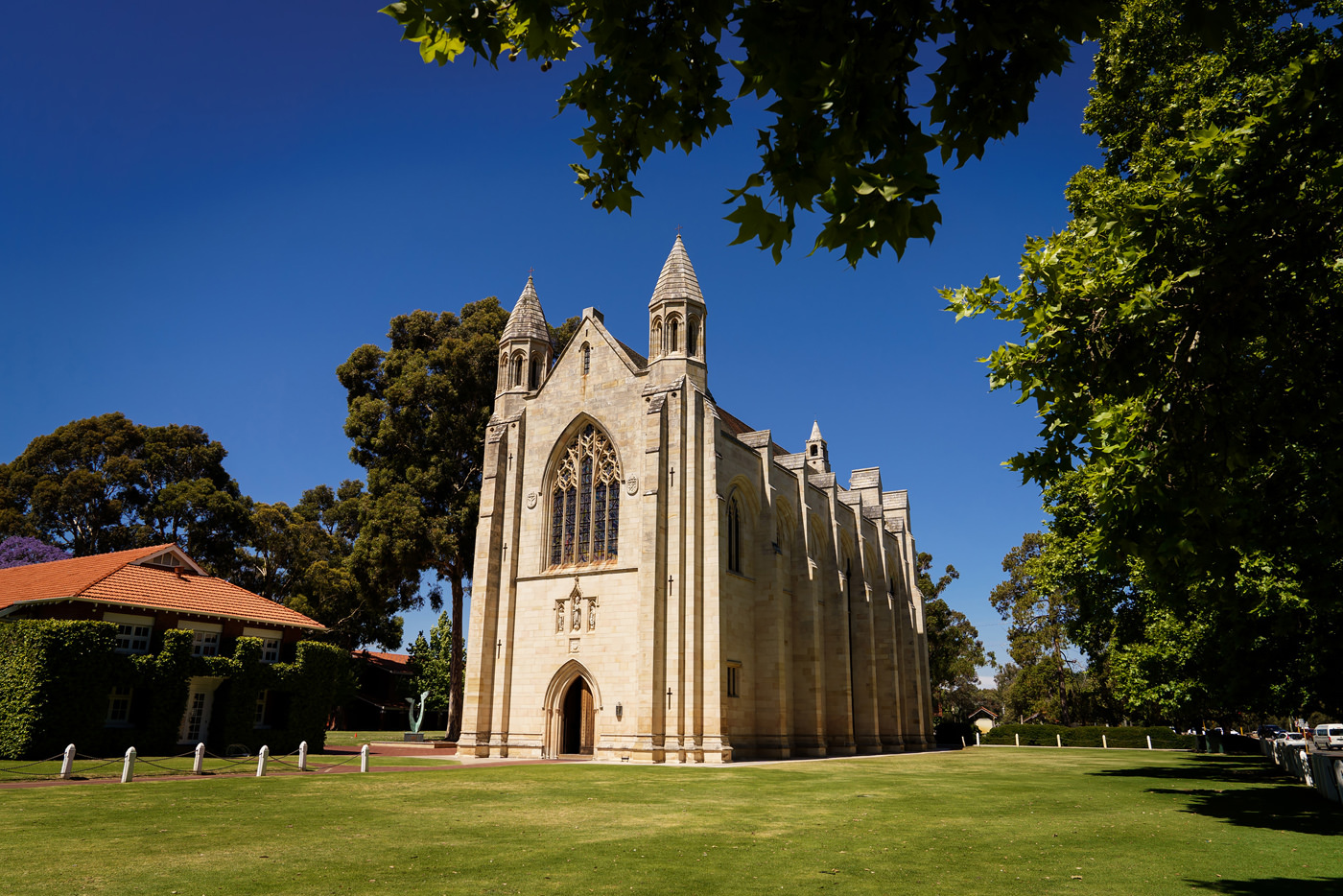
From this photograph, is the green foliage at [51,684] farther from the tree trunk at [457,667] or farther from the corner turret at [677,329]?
the corner turret at [677,329]

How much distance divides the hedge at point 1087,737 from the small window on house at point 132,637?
5006cm

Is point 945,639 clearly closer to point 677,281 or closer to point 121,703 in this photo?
point 677,281

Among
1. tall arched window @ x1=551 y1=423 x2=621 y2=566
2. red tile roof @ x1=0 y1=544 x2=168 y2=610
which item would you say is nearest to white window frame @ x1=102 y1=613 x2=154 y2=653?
red tile roof @ x1=0 y1=544 x2=168 y2=610

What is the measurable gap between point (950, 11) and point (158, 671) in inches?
1210

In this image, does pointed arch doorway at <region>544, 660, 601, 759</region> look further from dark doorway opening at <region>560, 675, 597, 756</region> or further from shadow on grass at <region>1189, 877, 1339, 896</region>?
shadow on grass at <region>1189, 877, 1339, 896</region>

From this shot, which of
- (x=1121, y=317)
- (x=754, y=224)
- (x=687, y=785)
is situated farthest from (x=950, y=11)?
(x=687, y=785)

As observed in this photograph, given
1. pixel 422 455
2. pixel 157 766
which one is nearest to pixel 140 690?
pixel 157 766

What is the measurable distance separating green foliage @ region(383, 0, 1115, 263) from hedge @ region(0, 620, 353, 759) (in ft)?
89.6

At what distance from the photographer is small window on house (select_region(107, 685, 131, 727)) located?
86.7 ft

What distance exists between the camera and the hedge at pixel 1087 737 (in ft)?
161

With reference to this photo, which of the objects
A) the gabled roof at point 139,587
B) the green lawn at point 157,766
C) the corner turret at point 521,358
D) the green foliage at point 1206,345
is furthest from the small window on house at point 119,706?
the green foliage at point 1206,345

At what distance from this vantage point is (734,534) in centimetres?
3475

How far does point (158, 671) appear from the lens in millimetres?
26859

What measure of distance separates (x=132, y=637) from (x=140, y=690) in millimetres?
1907
